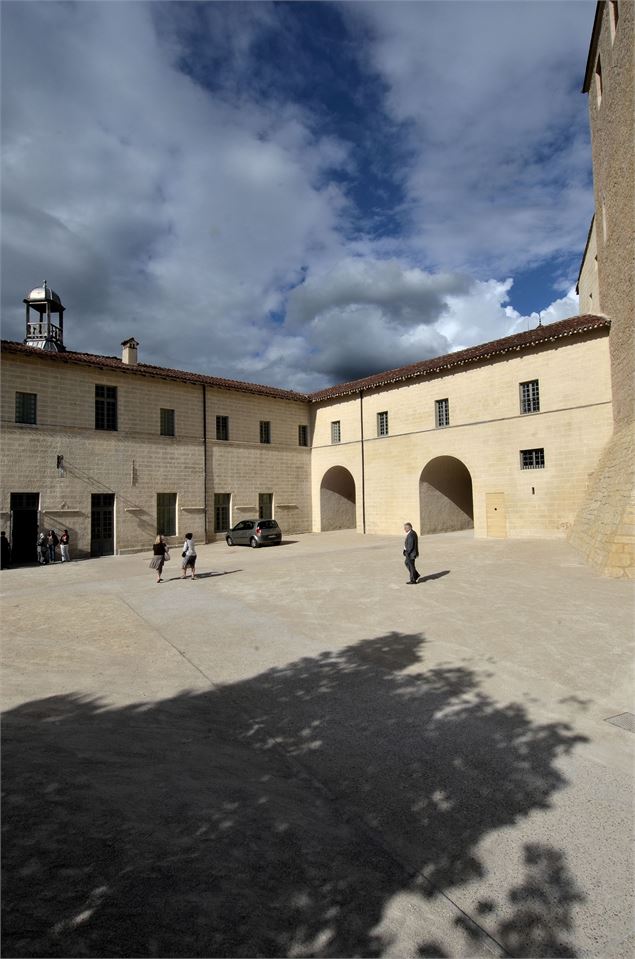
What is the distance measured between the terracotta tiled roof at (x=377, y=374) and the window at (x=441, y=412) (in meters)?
1.60

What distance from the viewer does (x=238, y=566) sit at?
54.7 ft

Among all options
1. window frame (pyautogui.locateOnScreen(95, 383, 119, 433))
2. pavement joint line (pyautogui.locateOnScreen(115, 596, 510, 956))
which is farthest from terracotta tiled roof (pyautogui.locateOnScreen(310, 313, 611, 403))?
pavement joint line (pyautogui.locateOnScreen(115, 596, 510, 956))

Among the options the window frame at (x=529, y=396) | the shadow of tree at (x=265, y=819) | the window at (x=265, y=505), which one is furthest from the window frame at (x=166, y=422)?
the shadow of tree at (x=265, y=819)

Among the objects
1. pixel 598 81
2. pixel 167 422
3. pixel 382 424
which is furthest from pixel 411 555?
pixel 598 81

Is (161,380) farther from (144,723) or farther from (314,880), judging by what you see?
(314,880)

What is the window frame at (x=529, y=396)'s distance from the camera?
2080 cm

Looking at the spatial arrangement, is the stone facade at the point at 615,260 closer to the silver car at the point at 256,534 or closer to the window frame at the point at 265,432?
the silver car at the point at 256,534

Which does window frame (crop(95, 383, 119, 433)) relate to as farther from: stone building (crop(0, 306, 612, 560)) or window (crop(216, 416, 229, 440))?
window (crop(216, 416, 229, 440))

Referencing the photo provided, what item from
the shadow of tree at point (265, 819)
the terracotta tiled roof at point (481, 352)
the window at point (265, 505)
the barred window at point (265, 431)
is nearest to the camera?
the shadow of tree at point (265, 819)

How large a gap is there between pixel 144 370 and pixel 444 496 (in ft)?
54.8

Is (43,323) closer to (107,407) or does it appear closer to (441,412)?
(107,407)

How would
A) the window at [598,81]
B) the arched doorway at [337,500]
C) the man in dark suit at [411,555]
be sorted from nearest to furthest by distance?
the man in dark suit at [411,555]
the window at [598,81]
the arched doorway at [337,500]

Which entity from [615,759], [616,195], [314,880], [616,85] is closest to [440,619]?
[615,759]

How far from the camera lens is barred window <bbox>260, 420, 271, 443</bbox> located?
28.8m
